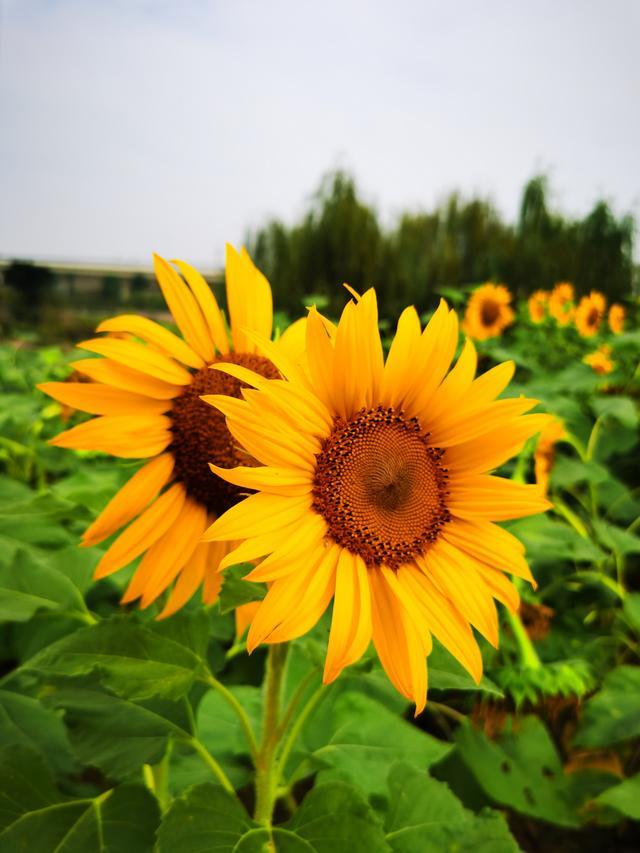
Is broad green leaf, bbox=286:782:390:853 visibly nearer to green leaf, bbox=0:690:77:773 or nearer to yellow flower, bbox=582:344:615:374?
green leaf, bbox=0:690:77:773

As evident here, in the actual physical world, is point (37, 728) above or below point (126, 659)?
below

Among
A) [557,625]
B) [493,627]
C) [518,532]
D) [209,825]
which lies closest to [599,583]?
[557,625]

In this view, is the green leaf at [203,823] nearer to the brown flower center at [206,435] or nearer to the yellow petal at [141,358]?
the brown flower center at [206,435]

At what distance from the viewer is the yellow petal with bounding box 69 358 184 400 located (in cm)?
97

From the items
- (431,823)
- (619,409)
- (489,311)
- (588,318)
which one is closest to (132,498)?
(431,823)

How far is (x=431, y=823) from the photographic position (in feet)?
3.66

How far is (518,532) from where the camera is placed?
147 centimetres

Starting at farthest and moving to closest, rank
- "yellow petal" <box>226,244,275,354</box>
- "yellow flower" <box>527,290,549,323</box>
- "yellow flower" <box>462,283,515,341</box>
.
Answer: "yellow flower" <box>462,283,515,341</box> → "yellow flower" <box>527,290,549,323</box> → "yellow petal" <box>226,244,275,354</box>

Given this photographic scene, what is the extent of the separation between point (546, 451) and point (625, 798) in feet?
3.48

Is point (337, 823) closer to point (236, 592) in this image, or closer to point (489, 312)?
point (236, 592)

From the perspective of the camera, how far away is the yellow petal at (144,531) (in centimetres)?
104

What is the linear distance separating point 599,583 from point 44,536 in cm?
160

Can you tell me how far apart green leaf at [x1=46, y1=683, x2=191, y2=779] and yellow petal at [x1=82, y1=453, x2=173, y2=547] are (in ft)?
0.83

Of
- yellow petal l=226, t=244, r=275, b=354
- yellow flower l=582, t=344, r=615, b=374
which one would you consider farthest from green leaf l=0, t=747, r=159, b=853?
yellow flower l=582, t=344, r=615, b=374
